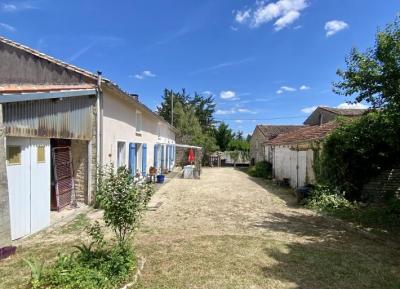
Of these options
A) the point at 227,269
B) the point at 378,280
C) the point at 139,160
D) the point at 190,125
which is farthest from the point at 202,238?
the point at 190,125

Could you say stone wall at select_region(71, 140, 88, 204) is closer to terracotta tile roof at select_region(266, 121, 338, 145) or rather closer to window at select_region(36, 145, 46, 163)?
window at select_region(36, 145, 46, 163)

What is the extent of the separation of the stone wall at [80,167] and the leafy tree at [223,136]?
37.3 meters

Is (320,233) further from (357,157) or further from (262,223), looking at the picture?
(357,157)

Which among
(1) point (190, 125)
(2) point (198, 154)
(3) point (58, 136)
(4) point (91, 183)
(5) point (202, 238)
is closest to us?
(5) point (202, 238)

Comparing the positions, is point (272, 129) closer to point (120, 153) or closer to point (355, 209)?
point (120, 153)

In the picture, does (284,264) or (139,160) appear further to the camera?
(139,160)

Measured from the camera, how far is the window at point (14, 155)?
6.57m

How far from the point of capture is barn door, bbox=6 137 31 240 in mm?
6582

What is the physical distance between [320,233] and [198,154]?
2300 centimetres

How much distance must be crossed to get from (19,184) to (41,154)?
1.10 metres

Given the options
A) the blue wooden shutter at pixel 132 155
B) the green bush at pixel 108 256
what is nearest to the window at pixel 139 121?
the blue wooden shutter at pixel 132 155

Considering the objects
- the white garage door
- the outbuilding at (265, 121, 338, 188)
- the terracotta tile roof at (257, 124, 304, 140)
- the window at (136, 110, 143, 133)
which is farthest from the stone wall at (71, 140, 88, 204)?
the terracotta tile roof at (257, 124, 304, 140)

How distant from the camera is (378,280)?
199 inches

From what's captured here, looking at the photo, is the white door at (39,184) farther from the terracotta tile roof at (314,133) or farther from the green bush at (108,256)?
the terracotta tile roof at (314,133)
